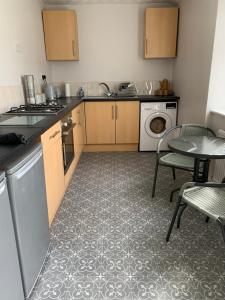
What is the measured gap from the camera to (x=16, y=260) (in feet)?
3.65

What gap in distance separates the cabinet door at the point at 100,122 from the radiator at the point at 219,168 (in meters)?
1.76

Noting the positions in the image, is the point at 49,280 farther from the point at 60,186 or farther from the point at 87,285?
the point at 60,186

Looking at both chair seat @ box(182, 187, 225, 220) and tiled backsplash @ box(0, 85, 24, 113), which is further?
tiled backsplash @ box(0, 85, 24, 113)

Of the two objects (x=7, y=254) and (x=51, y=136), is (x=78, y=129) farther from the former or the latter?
(x=7, y=254)

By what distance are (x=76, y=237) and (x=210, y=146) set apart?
4.37 ft

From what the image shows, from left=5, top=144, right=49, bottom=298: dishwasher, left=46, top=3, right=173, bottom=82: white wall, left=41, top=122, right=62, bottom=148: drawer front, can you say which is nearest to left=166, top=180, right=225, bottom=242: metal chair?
left=5, top=144, right=49, bottom=298: dishwasher

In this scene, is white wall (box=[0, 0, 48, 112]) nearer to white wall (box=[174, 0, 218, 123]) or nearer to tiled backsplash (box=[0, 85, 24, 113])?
tiled backsplash (box=[0, 85, 24, 113])

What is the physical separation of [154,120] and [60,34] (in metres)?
2.02

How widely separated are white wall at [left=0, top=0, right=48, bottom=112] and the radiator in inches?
87.3

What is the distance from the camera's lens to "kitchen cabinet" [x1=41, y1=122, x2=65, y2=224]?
68.1 inches

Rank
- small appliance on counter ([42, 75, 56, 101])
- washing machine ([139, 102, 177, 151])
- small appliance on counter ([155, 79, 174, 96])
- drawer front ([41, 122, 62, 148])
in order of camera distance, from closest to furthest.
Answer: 1. drawer front ([41, 122, 62, 148])
2. small appliance on counter ([42, 75, 56, 101])
3. washing machine ([139, 102, 177, 151])
4. small appliance on counter ([155, 79, 174, 96])

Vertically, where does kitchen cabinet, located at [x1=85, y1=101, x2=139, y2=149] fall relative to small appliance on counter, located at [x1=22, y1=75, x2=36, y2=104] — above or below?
below

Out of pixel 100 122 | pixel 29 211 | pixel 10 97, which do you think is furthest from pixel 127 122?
pixel 29 211

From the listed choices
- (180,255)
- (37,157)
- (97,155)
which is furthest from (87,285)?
(97,155)
